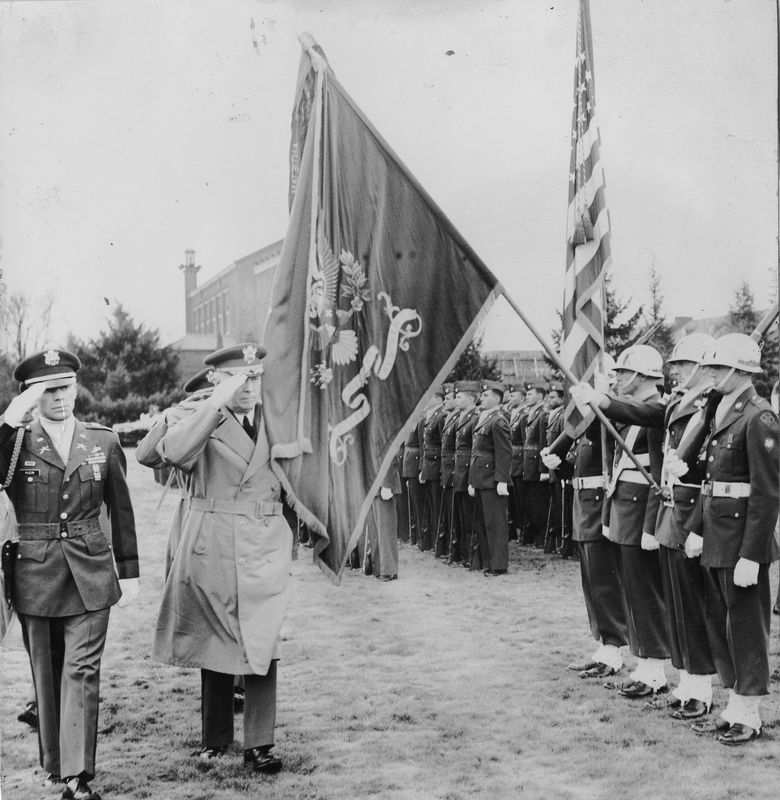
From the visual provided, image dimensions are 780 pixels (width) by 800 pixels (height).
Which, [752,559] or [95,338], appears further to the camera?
[95,338]

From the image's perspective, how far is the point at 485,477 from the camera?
959 cm

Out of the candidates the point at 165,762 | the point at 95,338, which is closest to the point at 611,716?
the point at 165,762

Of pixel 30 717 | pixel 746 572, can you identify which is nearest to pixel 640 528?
pixel 746 572

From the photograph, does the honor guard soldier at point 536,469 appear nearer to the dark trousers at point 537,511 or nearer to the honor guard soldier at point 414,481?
the dark trousers at point 537,511

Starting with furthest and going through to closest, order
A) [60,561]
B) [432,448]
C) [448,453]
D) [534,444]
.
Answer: [432,448] → [534,444] → [448,453] → [60,561]

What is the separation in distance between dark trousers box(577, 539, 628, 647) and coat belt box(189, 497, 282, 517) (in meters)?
2.54

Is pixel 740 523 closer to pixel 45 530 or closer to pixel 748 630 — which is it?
pixel 748 630

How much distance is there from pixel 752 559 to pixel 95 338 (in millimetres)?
4589

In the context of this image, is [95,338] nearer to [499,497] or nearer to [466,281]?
[466,281]

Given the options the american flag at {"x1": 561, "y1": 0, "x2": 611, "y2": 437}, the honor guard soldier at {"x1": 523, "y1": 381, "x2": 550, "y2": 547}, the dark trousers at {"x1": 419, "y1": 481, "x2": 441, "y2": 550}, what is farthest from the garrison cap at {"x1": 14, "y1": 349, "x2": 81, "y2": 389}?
the honor guard soldier at {"x1": 523, "y1": 381, "x2": 550, "y2": 547}

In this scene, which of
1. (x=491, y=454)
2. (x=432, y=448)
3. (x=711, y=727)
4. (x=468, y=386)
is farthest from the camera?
(x=432, y=448)

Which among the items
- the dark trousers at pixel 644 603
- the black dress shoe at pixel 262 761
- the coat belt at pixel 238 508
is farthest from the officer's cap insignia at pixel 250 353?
the dark trousers at pixel 644 603

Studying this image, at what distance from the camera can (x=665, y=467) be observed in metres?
5.21

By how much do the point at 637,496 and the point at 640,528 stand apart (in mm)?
202
